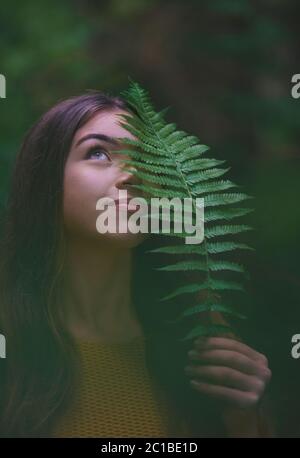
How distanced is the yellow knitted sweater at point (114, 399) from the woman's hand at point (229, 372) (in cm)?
9

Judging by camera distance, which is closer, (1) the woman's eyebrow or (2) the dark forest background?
(1) the woman's eyebrow

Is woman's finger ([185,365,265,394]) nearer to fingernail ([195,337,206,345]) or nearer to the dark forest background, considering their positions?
fingernail ([195,337,206,345])

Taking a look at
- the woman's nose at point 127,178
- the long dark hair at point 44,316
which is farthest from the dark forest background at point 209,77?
the woman's nose at point 127,178

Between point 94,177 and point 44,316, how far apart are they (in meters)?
0.23

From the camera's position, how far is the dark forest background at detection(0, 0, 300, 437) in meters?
1.53

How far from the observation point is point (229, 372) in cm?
109

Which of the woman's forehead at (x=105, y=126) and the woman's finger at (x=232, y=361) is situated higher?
the woman's forehead at (x=105, y=126)

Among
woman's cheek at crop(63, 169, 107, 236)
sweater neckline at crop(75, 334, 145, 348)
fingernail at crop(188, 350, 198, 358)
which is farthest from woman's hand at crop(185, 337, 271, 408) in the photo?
woman's cheek at crop(63, 169, 107, 236)

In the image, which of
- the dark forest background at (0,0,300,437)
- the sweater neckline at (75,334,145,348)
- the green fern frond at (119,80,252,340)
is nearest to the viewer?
the green fern frond at (119,80,252,340)

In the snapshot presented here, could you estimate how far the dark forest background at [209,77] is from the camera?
1.53 meters

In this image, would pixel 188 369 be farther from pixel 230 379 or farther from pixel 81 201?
pixel 81 201

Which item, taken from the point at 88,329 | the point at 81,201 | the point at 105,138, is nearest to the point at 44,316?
the point at 88,329

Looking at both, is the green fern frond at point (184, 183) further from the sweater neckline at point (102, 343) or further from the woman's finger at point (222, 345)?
the sweater neckline at point (102, 343)

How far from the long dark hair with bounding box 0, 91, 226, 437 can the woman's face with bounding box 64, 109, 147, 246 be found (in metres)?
0.02
